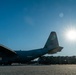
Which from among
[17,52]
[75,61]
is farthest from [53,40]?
[75,61]

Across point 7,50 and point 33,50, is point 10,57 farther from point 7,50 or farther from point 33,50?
point 33,50

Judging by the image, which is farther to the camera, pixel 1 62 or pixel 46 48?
pixel 46 48

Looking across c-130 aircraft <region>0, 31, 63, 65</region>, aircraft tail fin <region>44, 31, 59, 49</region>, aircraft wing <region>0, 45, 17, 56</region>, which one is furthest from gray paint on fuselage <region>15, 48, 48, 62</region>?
aircraft tail fin <region>44, 31, 59, 49</region>

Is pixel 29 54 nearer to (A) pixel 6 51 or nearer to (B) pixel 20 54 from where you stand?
(B) pixel 20 54

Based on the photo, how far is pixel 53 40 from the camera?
53.4 metres

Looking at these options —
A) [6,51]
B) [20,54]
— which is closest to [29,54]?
[20,54]

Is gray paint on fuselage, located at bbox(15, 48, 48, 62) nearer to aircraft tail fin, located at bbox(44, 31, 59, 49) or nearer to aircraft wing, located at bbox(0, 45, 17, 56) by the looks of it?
aircraft wing, located at bbox(0, 45, 17, 56)

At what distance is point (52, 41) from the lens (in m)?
53.4

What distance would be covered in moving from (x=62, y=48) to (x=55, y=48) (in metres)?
1.59

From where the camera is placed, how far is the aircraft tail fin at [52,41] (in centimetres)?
5281

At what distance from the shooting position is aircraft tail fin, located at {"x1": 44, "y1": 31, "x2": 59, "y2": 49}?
5281 cm

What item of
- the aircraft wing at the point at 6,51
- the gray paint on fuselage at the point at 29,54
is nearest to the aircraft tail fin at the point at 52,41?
the gray paint on fuselage at the point at 29,54

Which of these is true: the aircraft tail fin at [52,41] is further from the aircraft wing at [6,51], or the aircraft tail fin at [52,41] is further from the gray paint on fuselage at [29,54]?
the aircraft wing at [6,51]

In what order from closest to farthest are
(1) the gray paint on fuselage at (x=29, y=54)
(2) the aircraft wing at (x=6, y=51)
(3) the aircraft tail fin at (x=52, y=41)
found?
(2) the aircraft wing at (x=6, y=51) < (1) the gray paint on fuselage at (x=29, y=54) < (3) the aircraft tail fin at (x=52, y=41)
